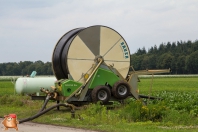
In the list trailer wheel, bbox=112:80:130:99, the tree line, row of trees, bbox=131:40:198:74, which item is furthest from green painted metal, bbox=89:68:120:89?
row of trees, bbox=131:40:198:74

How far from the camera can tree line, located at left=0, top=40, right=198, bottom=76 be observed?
114000mm

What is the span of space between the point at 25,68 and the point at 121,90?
376ft

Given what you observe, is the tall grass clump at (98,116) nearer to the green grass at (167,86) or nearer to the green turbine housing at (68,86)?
the green turbine housing at (68,86)

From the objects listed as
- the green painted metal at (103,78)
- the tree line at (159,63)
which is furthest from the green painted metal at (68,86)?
the tree line at (159,63)

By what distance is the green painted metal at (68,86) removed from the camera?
17.8 meters

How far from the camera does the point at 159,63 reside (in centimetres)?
11544

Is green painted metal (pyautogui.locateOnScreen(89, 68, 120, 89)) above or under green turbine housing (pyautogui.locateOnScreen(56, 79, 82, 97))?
above

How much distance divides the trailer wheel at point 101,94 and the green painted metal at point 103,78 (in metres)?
0.30

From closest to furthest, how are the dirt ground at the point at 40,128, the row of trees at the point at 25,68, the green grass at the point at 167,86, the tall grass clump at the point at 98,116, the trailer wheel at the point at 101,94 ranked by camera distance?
the dirt ground at the point at 40,128 → the tall grass clump at the point at 98,116 → the trailer wheel at the point at 101,94 → the green grass at the point at 167,86 → the row of trees at the point at 25,68

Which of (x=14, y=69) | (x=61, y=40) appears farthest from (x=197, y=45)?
(x=61, y=40)

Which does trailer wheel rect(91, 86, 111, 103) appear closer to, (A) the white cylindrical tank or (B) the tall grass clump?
(B) the tall grass clump

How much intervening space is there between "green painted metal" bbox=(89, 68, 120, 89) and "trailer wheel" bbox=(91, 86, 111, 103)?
304 mm

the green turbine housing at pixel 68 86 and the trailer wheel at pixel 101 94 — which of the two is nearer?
the green turbine housing at pixel 68 86

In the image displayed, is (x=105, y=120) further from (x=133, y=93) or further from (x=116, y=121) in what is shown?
(x=133, y=93)
